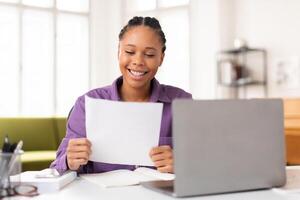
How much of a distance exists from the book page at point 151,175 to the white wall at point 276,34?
12.3ft

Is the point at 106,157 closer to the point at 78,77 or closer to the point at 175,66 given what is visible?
the point at 175,66

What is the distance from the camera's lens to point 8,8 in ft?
19.9

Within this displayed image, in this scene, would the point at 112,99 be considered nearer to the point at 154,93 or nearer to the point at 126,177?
the point at 154,93

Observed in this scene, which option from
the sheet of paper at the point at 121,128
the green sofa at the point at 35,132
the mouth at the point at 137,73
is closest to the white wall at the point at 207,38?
the green sofa at the point at 35,132

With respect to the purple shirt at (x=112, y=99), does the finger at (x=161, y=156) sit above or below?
below

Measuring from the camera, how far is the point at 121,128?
128 centimetres

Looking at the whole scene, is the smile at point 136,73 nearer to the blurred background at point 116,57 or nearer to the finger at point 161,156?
the finger at point 161,156

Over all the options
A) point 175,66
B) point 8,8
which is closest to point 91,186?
point 175,66

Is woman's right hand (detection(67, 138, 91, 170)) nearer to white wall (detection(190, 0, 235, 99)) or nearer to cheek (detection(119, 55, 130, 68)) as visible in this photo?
cheek (detection(119, 55, 130, 68))

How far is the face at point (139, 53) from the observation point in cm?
157

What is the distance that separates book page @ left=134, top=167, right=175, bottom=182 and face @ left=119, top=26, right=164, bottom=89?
1.28ft

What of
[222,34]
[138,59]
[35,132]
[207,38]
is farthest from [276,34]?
[138,59]

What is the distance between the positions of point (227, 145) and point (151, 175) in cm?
39

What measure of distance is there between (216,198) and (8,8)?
19.0 feet
